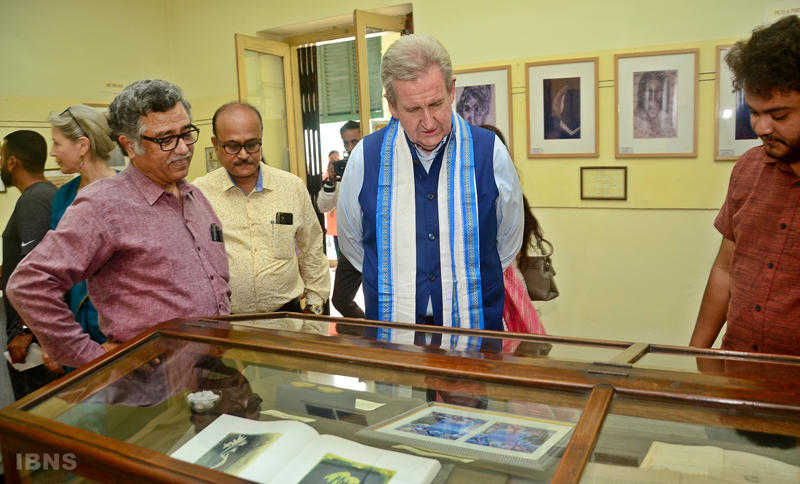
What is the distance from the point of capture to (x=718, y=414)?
1.05 meters

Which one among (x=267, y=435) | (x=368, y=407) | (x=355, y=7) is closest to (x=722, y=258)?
(x=368, y=407)

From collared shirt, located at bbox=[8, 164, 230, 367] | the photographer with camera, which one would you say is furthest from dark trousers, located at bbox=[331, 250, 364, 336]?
collared shirt, located at bbox=[8, 164, 230, 367]

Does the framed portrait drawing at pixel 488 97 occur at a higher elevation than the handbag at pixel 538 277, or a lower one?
higher

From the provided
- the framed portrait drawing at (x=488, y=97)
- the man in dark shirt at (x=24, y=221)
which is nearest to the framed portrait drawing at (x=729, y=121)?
the framed portrait drawing at (x=488, y=97)

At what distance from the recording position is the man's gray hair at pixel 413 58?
194 cm

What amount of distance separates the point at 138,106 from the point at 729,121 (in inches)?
142

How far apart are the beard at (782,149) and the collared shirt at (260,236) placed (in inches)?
83.0

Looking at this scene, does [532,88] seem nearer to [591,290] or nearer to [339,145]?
[591,290]

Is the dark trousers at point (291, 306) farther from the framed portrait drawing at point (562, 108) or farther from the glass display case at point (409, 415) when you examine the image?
the framed portrait drawing at point (562, 108)

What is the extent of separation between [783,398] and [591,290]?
3.53 meters

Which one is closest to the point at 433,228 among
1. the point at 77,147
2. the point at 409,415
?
the point at 409,415

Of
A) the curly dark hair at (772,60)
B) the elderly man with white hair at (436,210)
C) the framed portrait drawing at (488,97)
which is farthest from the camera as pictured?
the framed portrait drawing at (488,97)

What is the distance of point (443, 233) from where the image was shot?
2090mm

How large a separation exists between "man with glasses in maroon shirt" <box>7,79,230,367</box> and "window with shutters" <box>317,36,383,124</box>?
14.6 feet
